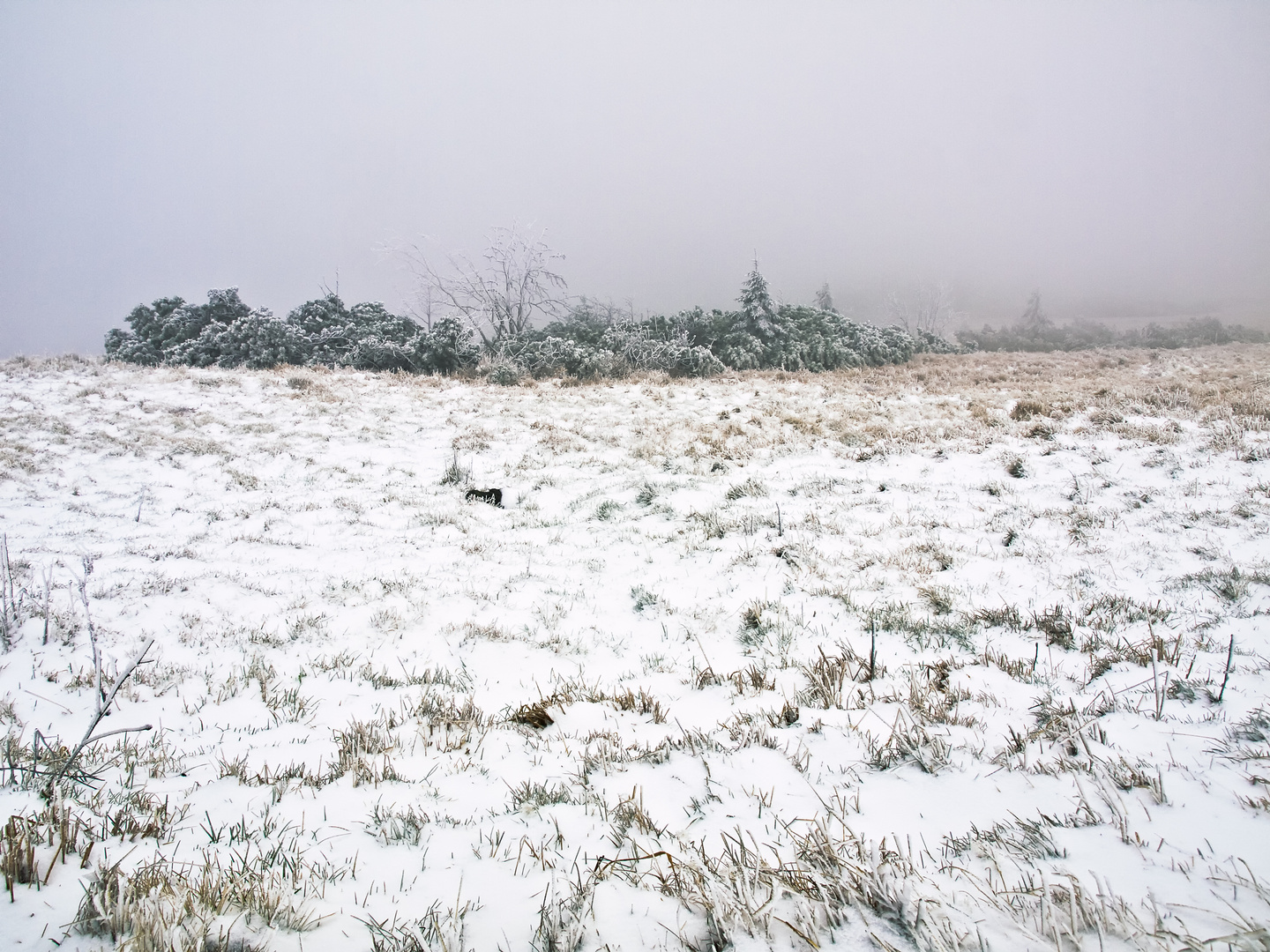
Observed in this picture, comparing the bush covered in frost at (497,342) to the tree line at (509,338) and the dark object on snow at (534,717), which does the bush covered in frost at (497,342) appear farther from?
the dark object on snow at (534,717)

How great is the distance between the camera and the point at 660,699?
3.55m

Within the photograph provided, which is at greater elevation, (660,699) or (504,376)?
(504,376)

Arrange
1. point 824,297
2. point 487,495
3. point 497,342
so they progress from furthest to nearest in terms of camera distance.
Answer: point 824,297 < point 497,342 < point 487,495

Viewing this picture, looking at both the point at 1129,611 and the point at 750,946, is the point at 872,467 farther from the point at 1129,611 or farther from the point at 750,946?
the point at 750,946

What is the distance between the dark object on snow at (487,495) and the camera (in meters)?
8.95

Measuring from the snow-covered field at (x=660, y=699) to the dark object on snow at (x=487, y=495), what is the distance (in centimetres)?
15

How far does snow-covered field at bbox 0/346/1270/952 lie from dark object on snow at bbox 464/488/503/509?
0.15 m

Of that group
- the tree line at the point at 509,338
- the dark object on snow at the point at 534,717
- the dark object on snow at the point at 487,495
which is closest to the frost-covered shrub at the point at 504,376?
the tree line at the point at 509,338

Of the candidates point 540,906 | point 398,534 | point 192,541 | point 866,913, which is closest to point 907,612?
point 866,913

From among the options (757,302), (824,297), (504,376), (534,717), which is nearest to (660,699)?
(534,717)

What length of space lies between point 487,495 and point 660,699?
624cm

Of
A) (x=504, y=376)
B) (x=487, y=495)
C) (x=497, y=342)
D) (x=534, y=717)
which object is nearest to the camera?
(x=534, y=717)

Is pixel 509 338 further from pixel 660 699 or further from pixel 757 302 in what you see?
pixel 660 699

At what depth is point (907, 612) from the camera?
450cm
